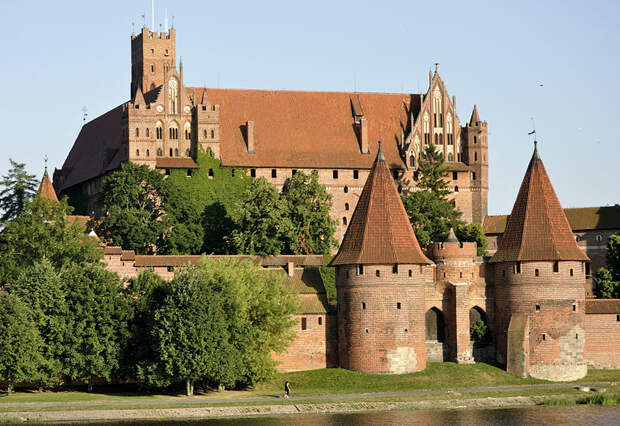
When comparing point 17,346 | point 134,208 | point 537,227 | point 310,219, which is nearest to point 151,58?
point 134,208

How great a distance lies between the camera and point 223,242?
8938 cm

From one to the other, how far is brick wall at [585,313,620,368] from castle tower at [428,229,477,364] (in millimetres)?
6142

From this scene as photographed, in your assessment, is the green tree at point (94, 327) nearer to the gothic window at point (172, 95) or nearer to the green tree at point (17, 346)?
the green tree at point (17, 346)

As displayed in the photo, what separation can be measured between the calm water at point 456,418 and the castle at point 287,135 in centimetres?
3599

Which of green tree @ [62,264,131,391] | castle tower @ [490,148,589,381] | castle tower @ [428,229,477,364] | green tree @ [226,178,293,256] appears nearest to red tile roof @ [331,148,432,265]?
castle tower @ [428,229,477,364]

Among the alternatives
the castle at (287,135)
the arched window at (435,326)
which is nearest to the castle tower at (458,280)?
the arched window at (435,326)

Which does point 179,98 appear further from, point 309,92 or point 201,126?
point 309,92

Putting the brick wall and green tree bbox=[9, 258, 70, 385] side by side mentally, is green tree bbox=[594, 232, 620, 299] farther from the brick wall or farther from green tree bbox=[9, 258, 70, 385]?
green tree bbox=[9, 258, 70, 385]

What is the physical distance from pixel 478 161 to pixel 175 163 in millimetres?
21616

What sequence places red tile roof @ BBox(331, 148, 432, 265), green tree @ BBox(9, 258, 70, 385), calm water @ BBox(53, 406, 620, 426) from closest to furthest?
calm water @ BBox(53, 406, 620, 426) < green tree @ BBox(9, 258, 70, 385) < red tile roof @ BBox(331, 148, 432, 265)

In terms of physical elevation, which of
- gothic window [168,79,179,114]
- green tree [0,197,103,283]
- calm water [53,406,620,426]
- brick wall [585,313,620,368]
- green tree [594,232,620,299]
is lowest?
calm water [53,406,620,426]

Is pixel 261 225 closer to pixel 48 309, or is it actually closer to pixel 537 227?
pixel 537 227

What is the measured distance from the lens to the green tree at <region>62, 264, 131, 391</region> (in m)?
66.1

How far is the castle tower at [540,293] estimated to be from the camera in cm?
7112
